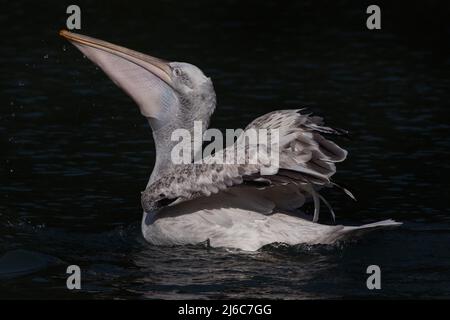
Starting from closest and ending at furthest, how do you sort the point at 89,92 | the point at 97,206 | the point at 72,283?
the point at 72,283 → the point at 97,206 → the point at 89,92

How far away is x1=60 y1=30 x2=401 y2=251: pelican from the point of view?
272 inches

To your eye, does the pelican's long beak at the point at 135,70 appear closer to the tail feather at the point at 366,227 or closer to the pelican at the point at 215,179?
the pelican at the point at 215,179

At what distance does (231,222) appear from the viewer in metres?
7.23

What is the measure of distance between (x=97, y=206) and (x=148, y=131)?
74.5 inches

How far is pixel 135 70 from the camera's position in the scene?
7.54 meters

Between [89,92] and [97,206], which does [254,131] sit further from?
[89,92]

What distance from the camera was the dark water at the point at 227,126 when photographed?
6.84 metres

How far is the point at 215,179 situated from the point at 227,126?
3018mm

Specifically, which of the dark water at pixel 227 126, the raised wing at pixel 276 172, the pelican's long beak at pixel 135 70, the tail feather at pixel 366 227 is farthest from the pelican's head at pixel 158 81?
the tail feather at pixel 366 227

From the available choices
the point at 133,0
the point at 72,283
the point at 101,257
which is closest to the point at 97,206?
the point at 101,257

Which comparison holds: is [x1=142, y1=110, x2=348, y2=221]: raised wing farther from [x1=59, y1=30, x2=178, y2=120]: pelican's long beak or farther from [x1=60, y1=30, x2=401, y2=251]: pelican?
[x1=59, y1=30, x2=178, y2=120]: pelican's long beak

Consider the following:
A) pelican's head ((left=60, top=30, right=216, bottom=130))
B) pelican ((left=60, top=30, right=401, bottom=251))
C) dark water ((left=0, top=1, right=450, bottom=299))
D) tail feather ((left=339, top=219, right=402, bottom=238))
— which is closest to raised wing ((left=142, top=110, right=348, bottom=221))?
pelican ((left=60, top=30, right=401, bottom=251))

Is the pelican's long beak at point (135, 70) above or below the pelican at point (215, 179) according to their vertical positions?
above
